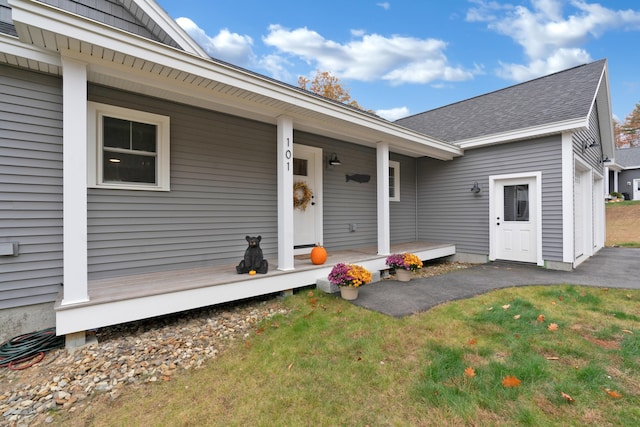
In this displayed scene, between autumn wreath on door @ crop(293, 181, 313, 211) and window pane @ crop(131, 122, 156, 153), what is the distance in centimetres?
237

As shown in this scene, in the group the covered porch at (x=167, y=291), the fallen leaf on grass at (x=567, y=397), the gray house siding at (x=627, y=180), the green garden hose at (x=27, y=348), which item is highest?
the gray house siding at (x=627, y=180)

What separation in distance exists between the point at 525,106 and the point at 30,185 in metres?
8.88

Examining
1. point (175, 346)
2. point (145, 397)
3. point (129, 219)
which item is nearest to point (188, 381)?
point (145, 397)

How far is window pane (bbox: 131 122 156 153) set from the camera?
364 centimetres

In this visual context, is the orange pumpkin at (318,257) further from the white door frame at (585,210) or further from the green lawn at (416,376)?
the white door frame at (585,210)

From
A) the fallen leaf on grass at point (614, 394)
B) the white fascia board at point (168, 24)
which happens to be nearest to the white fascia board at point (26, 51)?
the white fascia board at point (168, 24)

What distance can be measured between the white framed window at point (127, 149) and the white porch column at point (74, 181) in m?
0.81

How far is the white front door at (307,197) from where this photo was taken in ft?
17.7

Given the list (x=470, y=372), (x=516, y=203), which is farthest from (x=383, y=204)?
(x=470, y=372)

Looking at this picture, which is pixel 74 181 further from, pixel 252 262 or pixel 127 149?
pixel 252 262

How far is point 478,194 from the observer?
21.7 ft

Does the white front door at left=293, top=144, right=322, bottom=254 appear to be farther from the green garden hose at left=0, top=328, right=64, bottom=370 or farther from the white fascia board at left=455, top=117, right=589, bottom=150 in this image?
the white fascia board at left=455, top=117, right=589, bottom=150

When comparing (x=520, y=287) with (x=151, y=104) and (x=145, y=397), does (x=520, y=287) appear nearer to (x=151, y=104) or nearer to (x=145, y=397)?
(x=145, y=397)

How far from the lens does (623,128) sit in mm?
25828
